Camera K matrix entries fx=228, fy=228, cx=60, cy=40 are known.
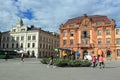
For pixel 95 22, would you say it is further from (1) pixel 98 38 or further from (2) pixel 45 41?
(2) pixel 45 41

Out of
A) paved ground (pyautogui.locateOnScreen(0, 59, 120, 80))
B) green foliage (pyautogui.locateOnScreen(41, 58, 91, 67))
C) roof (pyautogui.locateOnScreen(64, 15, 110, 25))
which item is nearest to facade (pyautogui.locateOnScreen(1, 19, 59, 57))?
roof (pyautogui.locateOnScreen(64, 15, 110, 25))

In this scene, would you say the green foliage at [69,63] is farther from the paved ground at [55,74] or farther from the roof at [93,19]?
the roof at [93,19]

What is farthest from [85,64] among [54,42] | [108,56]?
[54,42]

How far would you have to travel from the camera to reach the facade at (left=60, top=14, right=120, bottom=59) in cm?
7300

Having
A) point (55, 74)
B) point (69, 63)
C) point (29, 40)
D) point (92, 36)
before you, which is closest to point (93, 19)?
point (92, 36)

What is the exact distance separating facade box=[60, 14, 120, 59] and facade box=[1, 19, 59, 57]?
16545 millimetres

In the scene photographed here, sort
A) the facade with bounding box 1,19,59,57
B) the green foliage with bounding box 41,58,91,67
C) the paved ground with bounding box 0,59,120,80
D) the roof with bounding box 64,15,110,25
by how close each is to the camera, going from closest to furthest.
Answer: the paved ground with bounding box 0,59,120,80
the green foliage with bounding box 41,58,91,67
the roof with bounding box 64,15,110,25
the facade with bounding box 1,19,59,57

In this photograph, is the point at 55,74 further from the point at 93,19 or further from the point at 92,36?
the point at 93,19

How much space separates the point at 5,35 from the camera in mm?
103375

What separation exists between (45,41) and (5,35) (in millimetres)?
19109

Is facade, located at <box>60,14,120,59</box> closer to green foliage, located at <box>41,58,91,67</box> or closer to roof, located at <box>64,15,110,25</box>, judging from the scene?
roof, located at <box>64,15,110,25</box>

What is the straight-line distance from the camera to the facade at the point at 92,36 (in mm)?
73000

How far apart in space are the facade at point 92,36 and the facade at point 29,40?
54.3 ft

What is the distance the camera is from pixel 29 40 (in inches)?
3834
